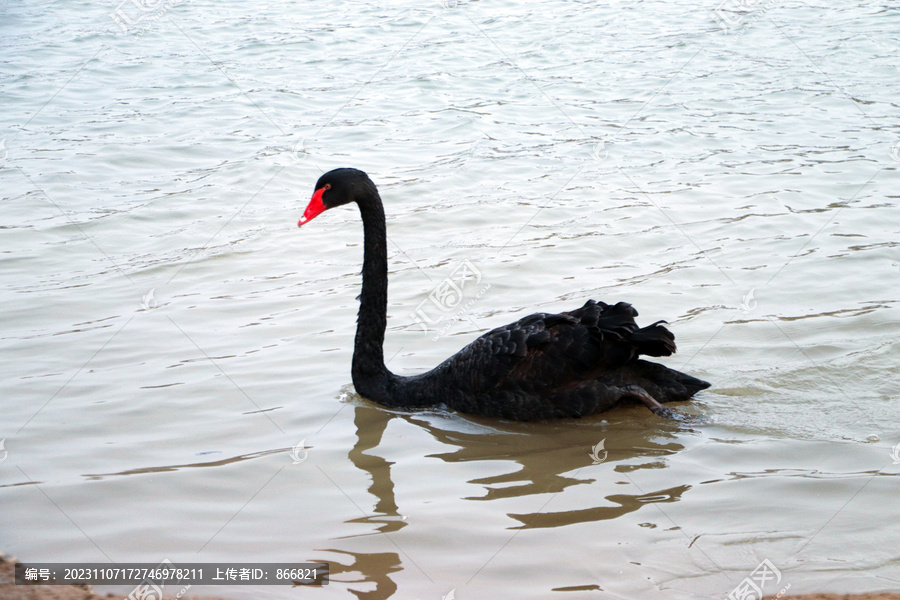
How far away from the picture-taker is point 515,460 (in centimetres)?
457

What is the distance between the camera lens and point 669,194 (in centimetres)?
852

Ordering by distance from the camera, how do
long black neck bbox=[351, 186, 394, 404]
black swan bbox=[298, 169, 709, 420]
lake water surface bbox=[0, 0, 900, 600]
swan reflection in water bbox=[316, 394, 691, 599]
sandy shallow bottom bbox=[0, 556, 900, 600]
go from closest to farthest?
sandy shallow bottom bbox=[0, 556, 900, 600], swan reflection in water bbox=[316, 394, 691, 599], lake water surface bbox=[0, 0, 900, 600], black swan bbox=[298, 169, 709, 420], long black neck bbox=[351, 186, 394, 404]

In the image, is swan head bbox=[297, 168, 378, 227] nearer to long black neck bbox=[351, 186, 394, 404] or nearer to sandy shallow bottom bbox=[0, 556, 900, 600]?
long black neck bbox=[351, 186, 394, 404]

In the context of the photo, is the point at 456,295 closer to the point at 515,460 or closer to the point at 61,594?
the point at 515,460

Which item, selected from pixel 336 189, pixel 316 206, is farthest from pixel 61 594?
pixel 336 189

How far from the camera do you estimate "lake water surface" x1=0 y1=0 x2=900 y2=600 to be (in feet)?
12.5

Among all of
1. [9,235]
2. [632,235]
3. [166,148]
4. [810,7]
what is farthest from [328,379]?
[810,7]

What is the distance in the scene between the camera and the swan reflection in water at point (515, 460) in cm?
372

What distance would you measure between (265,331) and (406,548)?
9.16ft

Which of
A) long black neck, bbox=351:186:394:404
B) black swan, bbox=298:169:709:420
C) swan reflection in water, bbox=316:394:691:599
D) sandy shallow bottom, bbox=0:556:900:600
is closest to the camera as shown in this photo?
sandy shallow bottom, bbox=0:556:900:600

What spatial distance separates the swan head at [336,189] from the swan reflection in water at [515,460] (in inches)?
48.2

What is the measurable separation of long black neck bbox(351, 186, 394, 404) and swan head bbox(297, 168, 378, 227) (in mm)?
101

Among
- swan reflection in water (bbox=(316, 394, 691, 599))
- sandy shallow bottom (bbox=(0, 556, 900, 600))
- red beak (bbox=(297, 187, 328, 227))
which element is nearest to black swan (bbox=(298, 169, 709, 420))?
red beak (bbox=(297, 187, 328, 227))

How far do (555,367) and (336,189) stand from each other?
164 cm
